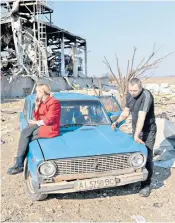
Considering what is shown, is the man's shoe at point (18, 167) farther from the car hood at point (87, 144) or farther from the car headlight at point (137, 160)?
the car headlight at point (137, 160)

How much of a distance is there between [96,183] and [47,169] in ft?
2.45

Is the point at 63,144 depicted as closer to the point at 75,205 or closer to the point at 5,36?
the point at 75,205

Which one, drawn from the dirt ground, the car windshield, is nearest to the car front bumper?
the dirt ground

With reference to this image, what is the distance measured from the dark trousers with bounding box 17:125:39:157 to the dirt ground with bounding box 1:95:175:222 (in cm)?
76

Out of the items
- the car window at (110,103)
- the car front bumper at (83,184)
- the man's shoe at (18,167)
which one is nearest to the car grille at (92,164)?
the car front bumper at (83,184)

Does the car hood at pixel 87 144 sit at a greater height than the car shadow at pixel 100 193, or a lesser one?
greater

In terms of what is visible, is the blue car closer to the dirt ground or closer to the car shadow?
the dirt ground

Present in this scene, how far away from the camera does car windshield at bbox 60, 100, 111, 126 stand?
17.5ft

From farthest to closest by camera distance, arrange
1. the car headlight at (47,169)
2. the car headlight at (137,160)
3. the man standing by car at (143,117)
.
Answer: the man standing by car at (143,117) → the car headlight at (137,160) → the car headlight at (47,169)

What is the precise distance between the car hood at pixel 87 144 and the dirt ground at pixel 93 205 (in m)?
0.85

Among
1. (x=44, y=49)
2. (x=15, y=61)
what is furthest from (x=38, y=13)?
(x=15, y=61)

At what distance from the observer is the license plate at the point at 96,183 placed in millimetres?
4082

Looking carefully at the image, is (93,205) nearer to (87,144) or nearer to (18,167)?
(87,144)

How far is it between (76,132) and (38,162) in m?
1.11
